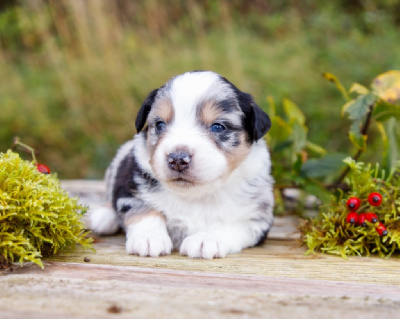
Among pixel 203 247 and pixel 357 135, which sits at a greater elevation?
pixel 357 135

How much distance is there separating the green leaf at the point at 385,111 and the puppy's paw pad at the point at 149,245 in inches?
77.1

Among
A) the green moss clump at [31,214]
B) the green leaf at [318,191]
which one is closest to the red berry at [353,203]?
the green leaf at [318,191]

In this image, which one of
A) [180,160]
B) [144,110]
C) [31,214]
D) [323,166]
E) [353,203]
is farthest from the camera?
[323,166]

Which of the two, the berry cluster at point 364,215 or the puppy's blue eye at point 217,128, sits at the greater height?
the puppy's blue eye at point 217,128

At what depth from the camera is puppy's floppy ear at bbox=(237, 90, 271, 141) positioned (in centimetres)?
354

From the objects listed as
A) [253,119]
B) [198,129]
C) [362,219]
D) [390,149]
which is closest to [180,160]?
[198,129]

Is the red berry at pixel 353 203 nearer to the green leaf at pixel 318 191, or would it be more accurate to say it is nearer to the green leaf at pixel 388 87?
the green leaf at pixel 318 191

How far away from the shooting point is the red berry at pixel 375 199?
3332 millimetres

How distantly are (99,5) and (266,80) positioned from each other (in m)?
3.30

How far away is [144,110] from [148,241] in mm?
1056

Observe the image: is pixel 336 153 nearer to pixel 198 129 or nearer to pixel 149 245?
pixel 198 129

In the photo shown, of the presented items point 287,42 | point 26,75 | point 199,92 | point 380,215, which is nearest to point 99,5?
point 26,75

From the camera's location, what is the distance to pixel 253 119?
3.58m

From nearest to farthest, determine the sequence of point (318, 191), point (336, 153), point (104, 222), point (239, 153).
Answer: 1. point (239, 153)
2. point (104, 222)
3. point (318, 191)
4. point (336, 153)
